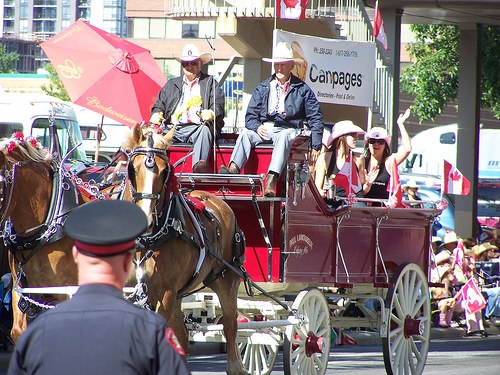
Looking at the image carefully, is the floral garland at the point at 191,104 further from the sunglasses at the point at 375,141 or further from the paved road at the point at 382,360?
the paved road at the point at 382,360

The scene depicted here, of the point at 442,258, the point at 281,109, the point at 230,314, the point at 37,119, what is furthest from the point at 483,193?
the point at 230,314

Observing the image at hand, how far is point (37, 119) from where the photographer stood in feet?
67.9

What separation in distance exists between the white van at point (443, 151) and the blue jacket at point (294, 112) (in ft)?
79.6

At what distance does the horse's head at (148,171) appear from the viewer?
24.4 ft

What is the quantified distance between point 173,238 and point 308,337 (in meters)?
2.06

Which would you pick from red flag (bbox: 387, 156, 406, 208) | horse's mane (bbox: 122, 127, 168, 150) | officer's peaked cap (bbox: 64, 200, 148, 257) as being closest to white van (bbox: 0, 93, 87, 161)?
red flag (bbox: 387, 156, 406, 208)

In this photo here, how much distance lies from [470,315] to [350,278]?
7.91m

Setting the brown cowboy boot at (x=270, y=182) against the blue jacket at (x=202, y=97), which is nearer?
the brown cowboy boot at (x=270, y=182)

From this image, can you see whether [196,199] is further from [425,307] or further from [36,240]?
[425,307]

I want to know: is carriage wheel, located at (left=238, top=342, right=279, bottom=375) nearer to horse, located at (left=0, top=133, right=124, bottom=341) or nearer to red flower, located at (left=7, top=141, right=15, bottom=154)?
horse, located at (left=0, top=133, right=124, bottom=341)

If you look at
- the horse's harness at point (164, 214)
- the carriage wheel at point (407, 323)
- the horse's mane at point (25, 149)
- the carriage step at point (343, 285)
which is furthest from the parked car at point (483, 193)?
the horse's mane at point (25, 149)

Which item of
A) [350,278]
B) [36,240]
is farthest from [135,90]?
[36,240]

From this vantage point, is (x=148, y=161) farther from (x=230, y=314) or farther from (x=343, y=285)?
(x=343, y=285)

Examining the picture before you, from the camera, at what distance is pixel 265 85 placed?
10109 mm
